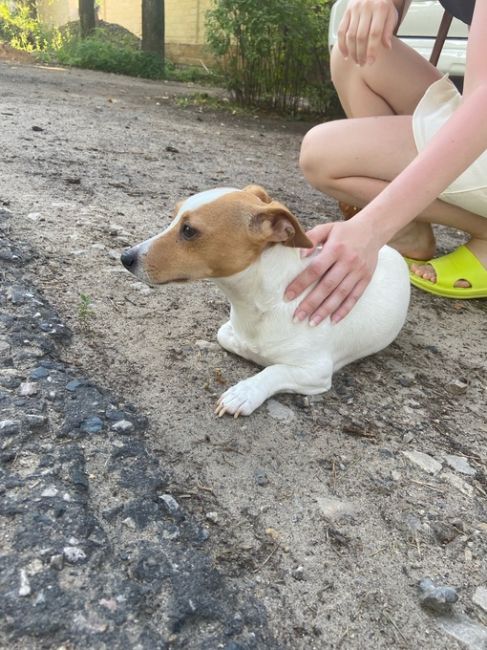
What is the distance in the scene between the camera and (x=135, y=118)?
602cm

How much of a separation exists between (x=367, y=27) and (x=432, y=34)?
3285 mm

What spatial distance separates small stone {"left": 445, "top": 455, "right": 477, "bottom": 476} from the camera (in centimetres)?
173

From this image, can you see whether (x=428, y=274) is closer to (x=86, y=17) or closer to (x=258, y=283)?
(x=258, y=283)

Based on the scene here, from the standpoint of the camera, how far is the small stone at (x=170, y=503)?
1.39m

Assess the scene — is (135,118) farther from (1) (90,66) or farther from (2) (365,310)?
(1) (90,66)

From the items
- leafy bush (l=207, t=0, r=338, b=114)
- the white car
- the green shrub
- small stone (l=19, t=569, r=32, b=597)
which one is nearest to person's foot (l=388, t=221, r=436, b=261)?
small stone (l=19, t=569, r=32, b=597)

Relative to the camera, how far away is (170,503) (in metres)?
1.41

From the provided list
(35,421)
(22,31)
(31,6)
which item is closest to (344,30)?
(35,421)

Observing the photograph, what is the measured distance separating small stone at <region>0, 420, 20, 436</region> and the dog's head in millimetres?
553

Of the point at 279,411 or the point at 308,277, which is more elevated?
the point at 308,277

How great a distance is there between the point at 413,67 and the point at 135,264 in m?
2.07

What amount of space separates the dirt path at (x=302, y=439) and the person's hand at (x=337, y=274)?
1.04 feet

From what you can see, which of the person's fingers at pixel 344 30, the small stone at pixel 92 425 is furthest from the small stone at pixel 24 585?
the person's fingers at pixel 344 30

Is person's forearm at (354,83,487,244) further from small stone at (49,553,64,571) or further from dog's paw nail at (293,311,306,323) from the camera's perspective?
small stone at (49,553,64,571)
